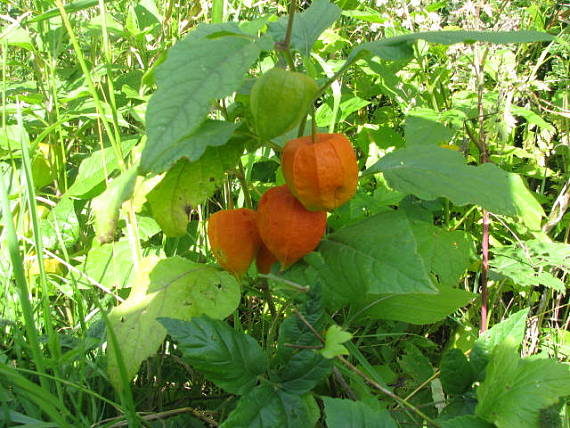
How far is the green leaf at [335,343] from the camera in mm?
613

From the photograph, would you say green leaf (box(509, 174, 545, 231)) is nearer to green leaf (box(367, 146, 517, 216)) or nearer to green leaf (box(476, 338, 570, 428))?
green leaf (box(367, 146, 517, 216))

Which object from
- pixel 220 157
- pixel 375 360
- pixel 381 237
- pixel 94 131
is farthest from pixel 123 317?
pixel 94 131

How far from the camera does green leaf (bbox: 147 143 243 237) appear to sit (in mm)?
810

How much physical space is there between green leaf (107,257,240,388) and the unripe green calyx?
304mm

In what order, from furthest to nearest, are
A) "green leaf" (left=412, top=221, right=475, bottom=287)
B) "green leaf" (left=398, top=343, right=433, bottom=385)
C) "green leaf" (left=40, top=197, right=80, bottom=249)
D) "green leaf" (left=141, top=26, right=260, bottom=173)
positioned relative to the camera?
"green leaf" (left=40, top=197, right=80, bottom=249) → "green leaf" (left=412, top=221, right=475, bottom=287) → "green leaf" (left=398, top=343, right=433, bottom=385) → "green leaf" (left=141, top=26, right=260, bottom=173)

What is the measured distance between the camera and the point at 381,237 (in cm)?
78

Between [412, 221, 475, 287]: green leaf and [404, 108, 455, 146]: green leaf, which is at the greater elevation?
[404, 108, 455, 146]: green leaf

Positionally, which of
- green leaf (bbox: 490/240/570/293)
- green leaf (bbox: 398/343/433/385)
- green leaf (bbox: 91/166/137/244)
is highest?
green leaf (bbox: 91/166/137/244)

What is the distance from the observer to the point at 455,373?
2.82ft

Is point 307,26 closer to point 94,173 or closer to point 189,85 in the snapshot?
point 189,85

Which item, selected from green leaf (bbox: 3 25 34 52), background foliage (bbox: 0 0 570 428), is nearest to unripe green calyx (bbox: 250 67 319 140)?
background foliage (bbox: 0 0 570 428)

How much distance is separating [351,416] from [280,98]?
400mm

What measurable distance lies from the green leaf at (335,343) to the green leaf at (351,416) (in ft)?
0.28

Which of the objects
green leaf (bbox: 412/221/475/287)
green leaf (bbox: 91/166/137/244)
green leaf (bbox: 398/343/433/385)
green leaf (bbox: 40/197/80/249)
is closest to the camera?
green leaf (bbox: 91/166/137/244)
